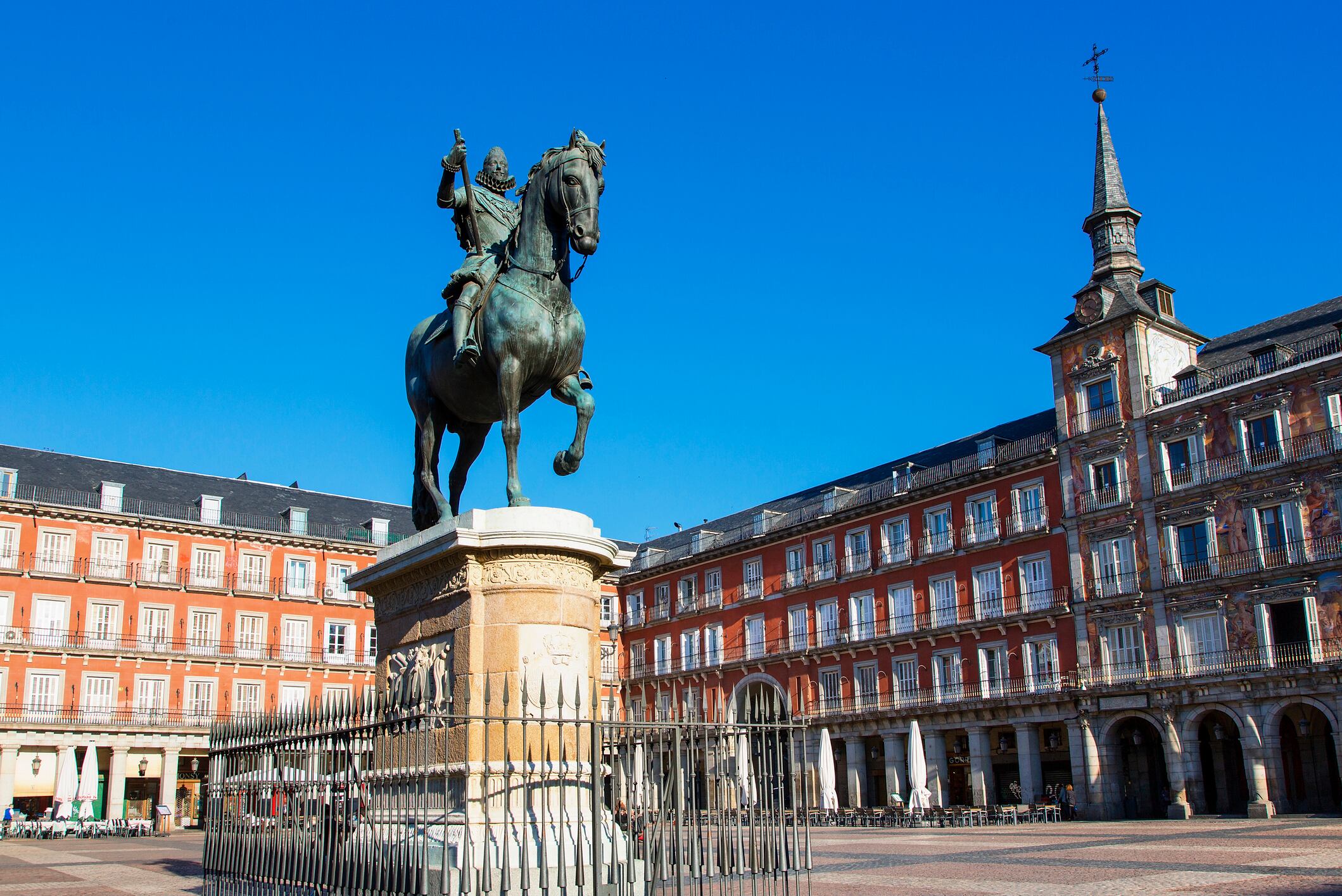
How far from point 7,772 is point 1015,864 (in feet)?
133

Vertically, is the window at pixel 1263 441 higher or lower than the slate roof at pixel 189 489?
lower

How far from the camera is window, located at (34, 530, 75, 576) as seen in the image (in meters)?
46.6

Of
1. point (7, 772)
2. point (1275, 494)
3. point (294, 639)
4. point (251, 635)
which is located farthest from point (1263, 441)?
point (7, 772)

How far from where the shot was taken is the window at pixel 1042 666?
136 feet

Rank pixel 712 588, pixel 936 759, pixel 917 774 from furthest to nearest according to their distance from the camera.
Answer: pixel 712 588
pixel 936 759
pixel 917 774

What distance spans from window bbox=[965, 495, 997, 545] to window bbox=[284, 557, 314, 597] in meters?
28.5

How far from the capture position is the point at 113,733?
46531 mm

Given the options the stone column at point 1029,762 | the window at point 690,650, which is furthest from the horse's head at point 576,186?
the window at point 690,650

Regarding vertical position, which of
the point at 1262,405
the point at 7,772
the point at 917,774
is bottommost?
the point at 917,774

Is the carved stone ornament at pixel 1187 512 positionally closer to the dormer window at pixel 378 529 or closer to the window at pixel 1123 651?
the window at pixel 1123 651

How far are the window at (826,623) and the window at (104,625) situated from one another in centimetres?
2847

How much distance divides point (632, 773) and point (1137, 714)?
35198 millimetres

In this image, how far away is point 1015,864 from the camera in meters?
16.9

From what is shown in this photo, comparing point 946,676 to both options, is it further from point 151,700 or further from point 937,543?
point 151,700
